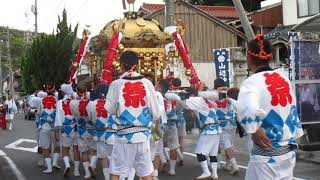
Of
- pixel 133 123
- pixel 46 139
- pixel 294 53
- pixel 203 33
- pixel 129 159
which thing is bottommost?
pixel 46 139

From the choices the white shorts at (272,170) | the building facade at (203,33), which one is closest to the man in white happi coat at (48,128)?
the white shorts at (272,170)

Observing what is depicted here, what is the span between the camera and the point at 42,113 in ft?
35.6

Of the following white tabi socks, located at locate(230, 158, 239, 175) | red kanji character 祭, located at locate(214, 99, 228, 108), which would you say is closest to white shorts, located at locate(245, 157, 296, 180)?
red kanji character 祭, located at locate(214, 99, 228, 108)

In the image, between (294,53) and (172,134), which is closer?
(172,134)

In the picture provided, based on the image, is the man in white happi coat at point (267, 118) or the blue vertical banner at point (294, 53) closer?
the man in white happi coat at point (267, 118)

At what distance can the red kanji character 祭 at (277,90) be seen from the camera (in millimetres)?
4418

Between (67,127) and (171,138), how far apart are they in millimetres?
2119

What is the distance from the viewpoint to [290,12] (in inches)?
1035

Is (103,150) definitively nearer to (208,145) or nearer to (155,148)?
(155,148)

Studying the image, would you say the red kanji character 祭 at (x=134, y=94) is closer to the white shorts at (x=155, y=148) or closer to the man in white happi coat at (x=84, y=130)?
the white shorts at (x=155, y=148)

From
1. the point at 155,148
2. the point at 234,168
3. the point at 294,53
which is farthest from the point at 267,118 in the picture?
the point at 294,53

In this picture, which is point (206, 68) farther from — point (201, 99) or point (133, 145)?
point (133, 145)

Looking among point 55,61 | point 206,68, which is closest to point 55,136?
point 55,61

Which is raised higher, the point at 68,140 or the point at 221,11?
the point at 221,11
